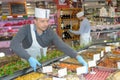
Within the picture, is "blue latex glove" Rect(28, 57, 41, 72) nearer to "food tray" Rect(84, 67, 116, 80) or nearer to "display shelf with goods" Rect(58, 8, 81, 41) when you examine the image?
"food tray" Rect(84, 67, 116, 80)

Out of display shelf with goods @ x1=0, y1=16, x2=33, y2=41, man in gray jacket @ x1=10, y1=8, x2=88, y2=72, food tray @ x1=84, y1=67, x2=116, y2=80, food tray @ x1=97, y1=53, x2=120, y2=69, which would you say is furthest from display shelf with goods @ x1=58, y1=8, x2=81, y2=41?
→ food tray @ x1=84, y1=67, x2=116, y2=80

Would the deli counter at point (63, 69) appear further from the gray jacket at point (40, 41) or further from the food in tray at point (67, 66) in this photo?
the gray jacket at point (40, 41)

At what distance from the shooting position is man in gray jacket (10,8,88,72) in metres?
3.42

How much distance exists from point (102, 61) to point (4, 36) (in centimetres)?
504

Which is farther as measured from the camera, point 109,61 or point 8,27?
point 8,27

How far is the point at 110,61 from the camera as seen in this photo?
4.05 meters

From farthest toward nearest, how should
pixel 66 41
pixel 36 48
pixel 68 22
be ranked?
pixel 68 22, pixel 66 41, pixel 36 48

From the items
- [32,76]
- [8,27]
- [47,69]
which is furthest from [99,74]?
[8,27]

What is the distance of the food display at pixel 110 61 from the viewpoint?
3855mm

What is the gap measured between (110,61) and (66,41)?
6649 mm

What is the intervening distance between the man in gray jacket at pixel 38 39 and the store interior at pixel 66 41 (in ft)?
Answer: 0.67

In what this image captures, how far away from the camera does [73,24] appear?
11117 millimetres

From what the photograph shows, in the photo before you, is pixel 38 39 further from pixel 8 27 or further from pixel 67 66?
pixel 8 27

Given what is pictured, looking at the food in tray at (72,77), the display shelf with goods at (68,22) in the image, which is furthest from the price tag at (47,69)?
the display shelf with goods at (68,22)
